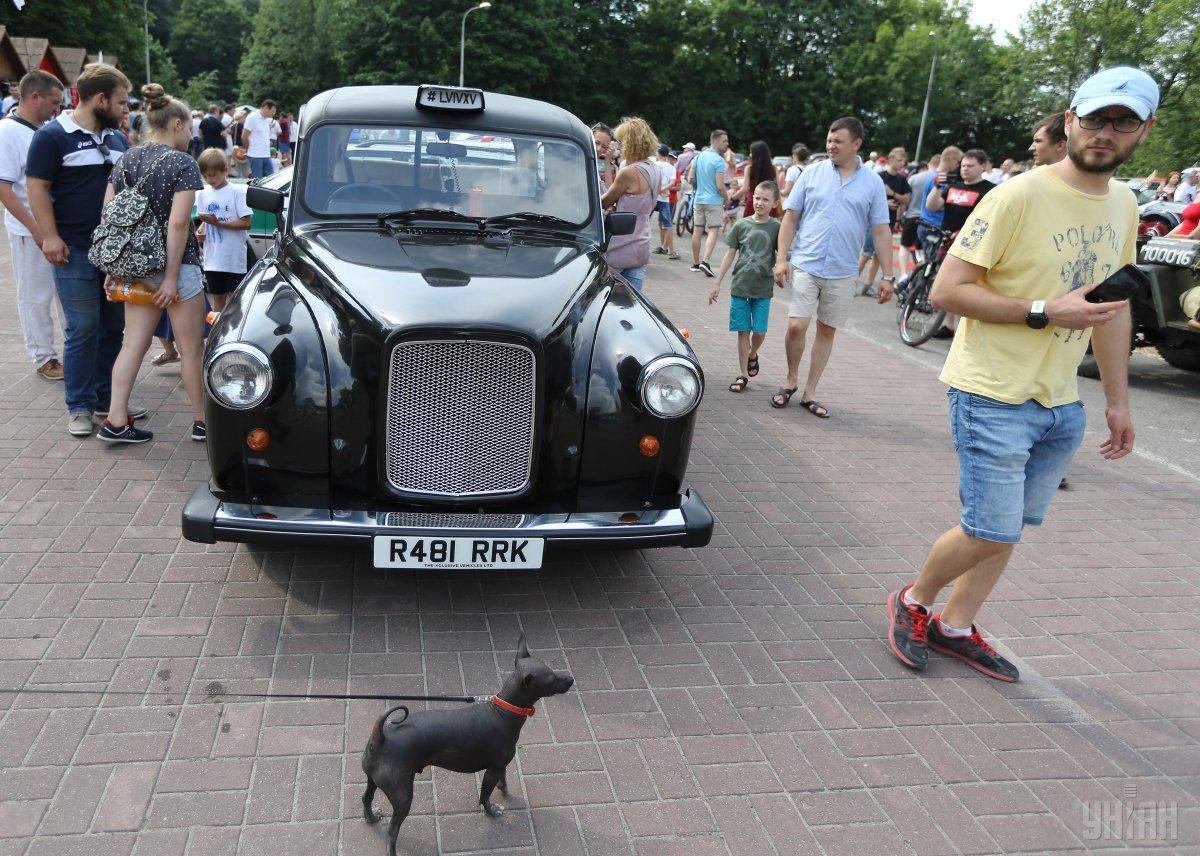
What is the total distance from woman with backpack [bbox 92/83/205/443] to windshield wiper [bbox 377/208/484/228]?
4.09 feet

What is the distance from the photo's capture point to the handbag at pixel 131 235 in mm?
5309

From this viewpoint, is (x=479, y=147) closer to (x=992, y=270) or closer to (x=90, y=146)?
(x=90, y=146)

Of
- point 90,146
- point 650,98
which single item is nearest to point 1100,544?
point 90,146

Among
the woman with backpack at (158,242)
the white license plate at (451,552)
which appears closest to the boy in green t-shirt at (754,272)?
the woman with backpack at (158,242)

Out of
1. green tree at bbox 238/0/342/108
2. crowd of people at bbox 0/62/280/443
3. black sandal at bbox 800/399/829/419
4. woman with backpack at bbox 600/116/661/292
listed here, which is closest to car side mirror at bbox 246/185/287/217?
crowd of people at bbox 0/62/280/443

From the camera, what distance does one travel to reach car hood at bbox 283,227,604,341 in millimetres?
3799

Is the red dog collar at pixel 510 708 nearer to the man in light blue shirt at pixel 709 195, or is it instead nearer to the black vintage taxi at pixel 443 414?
the black vintage taxi at pixel 443 414

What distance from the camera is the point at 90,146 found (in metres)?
5.70

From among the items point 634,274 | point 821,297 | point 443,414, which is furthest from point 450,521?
point 821,297

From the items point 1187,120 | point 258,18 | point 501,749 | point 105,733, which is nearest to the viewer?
point 501,749

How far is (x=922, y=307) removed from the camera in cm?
1113

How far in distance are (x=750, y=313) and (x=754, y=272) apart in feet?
1.12

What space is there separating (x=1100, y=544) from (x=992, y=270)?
103 inches

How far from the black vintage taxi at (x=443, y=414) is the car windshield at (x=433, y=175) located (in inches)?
29.7
